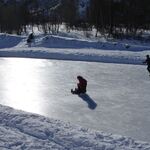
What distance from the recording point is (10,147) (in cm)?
655

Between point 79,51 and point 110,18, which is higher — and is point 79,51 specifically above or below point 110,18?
below

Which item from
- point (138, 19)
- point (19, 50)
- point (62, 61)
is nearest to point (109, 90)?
point (62, 61)

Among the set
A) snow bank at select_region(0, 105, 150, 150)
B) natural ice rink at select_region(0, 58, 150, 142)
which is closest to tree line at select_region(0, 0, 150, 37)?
natural ice rink at select_region(0, 58, 150, 142)

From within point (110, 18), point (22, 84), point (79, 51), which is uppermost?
point (110, 18)

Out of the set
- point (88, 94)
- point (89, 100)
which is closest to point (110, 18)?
point (88, 94)

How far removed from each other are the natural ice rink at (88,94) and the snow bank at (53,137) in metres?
0.63

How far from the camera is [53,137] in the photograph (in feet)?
23.1

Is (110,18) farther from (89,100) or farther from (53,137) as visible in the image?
(53,137)

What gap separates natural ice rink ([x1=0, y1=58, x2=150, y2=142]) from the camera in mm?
8461

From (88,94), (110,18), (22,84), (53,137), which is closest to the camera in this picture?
(53,137)

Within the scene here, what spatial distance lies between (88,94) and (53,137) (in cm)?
439

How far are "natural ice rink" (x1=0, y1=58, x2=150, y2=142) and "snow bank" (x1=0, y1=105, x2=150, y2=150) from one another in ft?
2.07

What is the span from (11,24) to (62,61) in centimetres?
2085

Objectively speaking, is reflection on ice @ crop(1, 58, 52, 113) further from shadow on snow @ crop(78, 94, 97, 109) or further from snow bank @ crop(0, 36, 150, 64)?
snow bank @ crop(0, 36, 150, 64)
